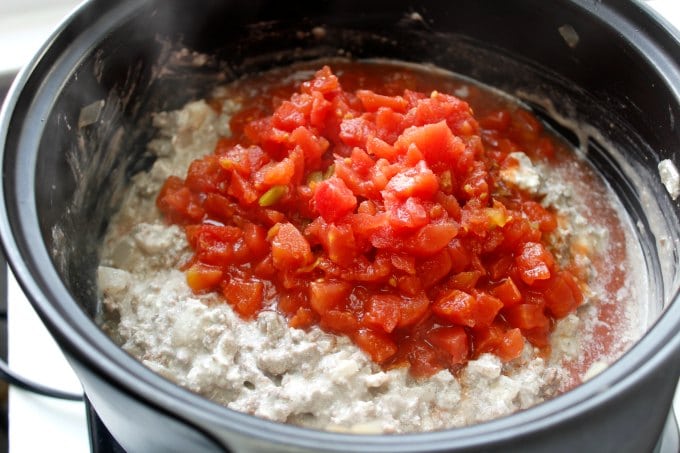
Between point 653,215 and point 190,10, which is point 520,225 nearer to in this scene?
point 653,215

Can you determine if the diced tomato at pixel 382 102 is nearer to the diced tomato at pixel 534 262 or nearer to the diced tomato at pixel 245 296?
the diced tomato at pixel 534 262

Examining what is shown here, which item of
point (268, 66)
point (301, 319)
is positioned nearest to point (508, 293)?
point (301, 319)

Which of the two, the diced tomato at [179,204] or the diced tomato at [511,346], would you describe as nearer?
the diced tomato at [511,346]

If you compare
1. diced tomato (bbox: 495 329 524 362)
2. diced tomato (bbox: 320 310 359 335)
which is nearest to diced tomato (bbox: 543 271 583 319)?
diced tomato (bbox: 495 329 524 362)

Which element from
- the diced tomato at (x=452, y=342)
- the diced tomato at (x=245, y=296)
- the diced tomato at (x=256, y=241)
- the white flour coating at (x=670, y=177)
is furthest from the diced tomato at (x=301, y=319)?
the white flour coating at (x=670, y=177)

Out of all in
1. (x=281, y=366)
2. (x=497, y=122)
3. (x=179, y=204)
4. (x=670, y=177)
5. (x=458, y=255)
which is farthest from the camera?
(x=497, y=122)

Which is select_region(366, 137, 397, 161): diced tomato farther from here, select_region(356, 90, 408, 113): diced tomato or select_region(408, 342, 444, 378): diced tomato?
select_region(408, 342, 444, 378): diced tomato

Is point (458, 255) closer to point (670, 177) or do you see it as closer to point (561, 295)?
point (561, 295)

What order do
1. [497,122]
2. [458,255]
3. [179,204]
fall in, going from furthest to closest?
[497,122]
[179,204]
[458,255]
